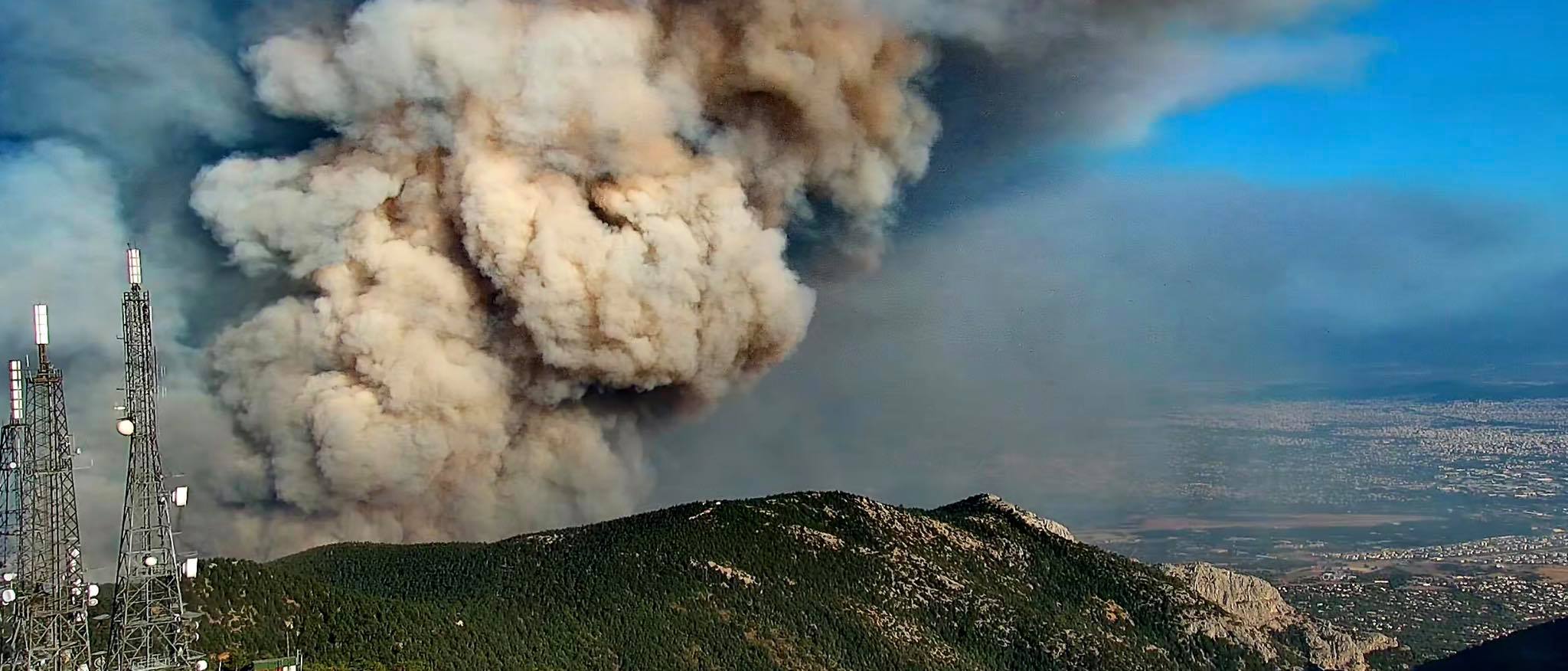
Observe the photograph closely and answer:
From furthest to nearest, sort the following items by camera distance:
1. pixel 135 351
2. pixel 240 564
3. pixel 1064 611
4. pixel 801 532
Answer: pixel 1064 611 < pixel 801 532 < pixel 240 564 < pixel 135 351

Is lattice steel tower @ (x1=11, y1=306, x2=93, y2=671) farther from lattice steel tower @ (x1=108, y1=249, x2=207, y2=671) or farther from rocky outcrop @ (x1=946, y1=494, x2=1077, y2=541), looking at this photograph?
rocky outcrop @ (x1=946, y1=494, x2=1077, y2=541)

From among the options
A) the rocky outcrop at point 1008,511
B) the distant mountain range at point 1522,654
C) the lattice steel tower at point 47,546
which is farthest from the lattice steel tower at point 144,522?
the rocky outcrop at point 1008,511

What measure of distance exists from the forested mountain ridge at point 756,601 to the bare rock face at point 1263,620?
43 cm

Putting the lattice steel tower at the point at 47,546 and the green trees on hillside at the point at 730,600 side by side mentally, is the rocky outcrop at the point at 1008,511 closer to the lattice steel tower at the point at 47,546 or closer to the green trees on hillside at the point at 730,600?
the green trees on hillside at the point at 730,600

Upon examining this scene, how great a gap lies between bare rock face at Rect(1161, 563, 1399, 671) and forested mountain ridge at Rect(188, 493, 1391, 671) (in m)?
0.43

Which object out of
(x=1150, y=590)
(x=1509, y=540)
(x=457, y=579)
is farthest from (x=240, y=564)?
(x=1509, y=540)

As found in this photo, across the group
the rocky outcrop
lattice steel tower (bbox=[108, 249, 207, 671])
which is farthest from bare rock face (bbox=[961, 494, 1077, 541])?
lattice steel tower (bbox=[108, 249, 207, 671])

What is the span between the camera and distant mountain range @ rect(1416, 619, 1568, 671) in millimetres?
15539

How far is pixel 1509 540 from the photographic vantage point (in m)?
171

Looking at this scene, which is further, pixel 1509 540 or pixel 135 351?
pixel 1509 540

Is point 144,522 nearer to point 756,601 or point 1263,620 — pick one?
point 756,601

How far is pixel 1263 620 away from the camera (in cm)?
12125

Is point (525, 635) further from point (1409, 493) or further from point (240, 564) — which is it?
point (1409, 493)

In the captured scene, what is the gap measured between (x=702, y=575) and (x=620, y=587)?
19.5 feet
